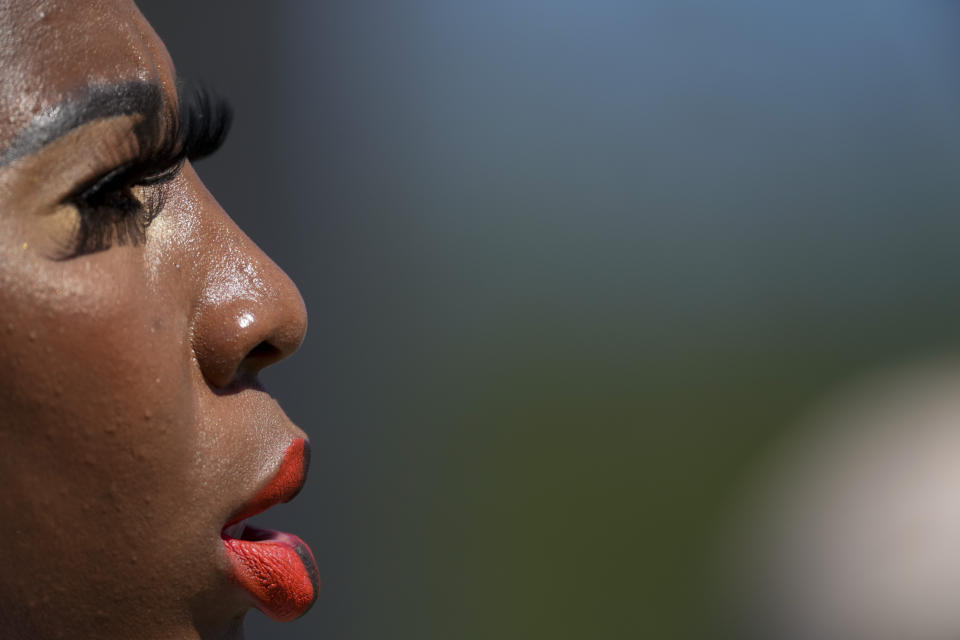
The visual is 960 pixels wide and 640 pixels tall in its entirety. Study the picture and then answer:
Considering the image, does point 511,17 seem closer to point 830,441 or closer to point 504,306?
point 504,306

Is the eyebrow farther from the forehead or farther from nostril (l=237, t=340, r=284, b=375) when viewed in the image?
nostril (l=237, t=340, r=284, b=375)

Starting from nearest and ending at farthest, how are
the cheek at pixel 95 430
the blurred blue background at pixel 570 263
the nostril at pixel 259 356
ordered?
the cheek at pixel 95 430
the nostril at pixel 259 356
the blurred blue background at pixel 570 263

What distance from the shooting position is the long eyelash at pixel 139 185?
0.50 m

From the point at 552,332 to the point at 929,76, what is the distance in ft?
2.35

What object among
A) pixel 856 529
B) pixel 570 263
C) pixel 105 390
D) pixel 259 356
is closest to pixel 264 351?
pixel 259 356

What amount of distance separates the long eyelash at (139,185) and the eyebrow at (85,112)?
10 millimetres

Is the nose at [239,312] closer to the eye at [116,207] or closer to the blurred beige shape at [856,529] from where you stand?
the eye at [116,207]

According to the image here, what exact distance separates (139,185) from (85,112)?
7 cm

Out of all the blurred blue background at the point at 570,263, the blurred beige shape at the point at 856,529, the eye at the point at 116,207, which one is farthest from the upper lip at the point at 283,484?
the blurred beige shape at the point at 856,529

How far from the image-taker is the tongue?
1.83ft

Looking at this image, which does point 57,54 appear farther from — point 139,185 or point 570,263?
point 570,263

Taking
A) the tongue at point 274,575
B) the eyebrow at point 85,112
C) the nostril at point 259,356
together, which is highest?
the eyebrow at point 85,112

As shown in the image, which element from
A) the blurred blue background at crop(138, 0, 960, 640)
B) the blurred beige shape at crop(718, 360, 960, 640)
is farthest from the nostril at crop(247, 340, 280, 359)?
the blurred beige shape at crop(718, 360, 960, 640)

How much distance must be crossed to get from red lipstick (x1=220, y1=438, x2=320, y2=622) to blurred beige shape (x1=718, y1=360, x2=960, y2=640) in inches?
34.4
